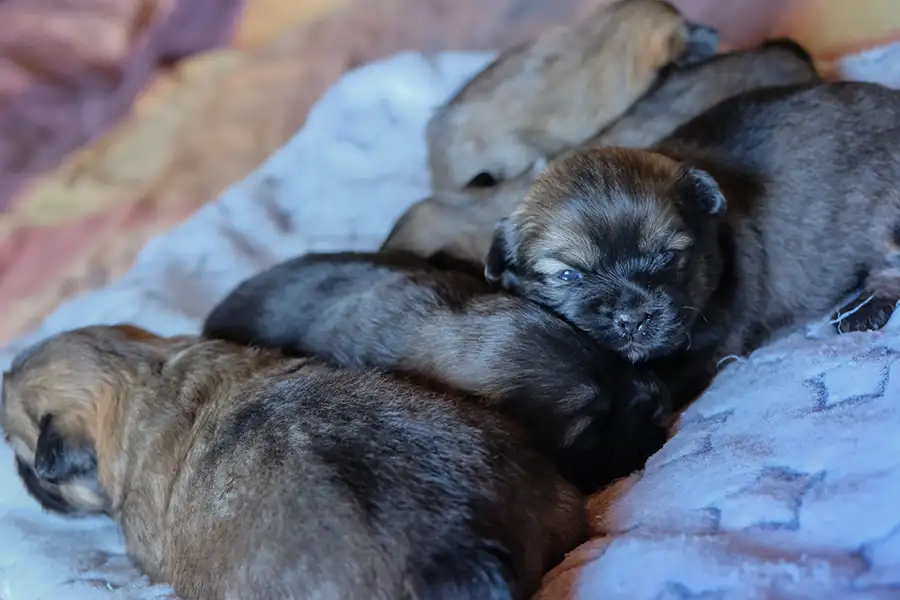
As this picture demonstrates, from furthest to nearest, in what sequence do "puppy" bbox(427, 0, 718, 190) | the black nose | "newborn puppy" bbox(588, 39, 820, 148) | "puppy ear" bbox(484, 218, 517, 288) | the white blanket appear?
"puppy" bbox(427, 0, 718, 190) → "newborn puppy" bbox(588, 39, 820, 148) → "puppy ear" bbox(484, 218, 517, 288) → the black nose → the white blanket

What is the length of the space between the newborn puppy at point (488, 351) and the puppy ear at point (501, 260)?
2.1 inches

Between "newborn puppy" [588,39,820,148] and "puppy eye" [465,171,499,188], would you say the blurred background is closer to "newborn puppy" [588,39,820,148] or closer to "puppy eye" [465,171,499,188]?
"newborn puppy" [588,39,820,148]

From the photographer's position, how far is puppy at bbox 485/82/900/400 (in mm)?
2121

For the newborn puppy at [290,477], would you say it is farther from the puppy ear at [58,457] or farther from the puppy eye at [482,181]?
the puppy eye at [482,181]

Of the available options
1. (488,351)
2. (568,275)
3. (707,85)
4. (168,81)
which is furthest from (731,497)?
(168,81)

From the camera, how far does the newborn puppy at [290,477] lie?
150 cm

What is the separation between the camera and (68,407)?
2283mm

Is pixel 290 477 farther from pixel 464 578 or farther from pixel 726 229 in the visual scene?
pixel 726 229

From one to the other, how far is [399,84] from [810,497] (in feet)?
Result: 8.55

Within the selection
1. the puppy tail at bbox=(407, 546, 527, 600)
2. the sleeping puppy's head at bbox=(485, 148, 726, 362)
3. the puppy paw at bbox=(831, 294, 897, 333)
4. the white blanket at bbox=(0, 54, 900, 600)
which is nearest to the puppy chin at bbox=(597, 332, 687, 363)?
the sleeping puppy's head at bbox=(485, 148, 726, 362)

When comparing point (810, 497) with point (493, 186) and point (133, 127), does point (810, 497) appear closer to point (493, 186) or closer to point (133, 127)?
point (493, 186)

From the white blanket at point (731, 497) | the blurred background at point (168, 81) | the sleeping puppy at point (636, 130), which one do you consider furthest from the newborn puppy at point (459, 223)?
the blurred background at point (168, 81)

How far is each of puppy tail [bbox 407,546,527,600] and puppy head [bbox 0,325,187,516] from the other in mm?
1105

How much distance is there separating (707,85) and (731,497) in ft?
5.56
